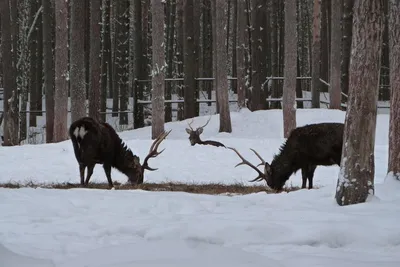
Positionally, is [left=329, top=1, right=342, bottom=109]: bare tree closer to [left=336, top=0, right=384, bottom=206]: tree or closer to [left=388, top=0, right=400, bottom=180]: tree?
[left=388, top=0, right=400, bottom=180]: tree

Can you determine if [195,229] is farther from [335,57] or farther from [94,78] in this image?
[335,57]

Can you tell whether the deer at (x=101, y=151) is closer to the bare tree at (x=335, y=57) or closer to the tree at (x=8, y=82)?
the tree at (x=8, y=82)

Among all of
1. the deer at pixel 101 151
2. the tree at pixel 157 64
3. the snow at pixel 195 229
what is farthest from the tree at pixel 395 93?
the tree at pixel 157 64

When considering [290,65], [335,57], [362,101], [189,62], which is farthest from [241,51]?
[362,101]

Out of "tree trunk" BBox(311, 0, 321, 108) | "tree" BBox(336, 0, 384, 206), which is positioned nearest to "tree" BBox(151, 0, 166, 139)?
"tree trunk" BBox(311, 0, 321, 108)

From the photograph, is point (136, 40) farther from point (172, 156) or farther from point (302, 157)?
point (302, 157)

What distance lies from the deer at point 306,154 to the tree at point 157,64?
6.69m

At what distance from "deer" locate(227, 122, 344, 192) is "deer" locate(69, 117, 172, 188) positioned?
2.27 metres

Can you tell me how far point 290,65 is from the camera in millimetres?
16719

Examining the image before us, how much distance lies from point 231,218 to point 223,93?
1292 cm

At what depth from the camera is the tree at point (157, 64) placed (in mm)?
17047

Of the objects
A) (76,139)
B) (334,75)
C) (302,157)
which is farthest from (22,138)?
(302,157)

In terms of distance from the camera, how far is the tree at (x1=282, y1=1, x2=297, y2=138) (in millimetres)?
16703

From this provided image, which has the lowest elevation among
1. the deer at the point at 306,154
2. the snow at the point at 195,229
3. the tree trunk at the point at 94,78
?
the snow at the point at 195,229
